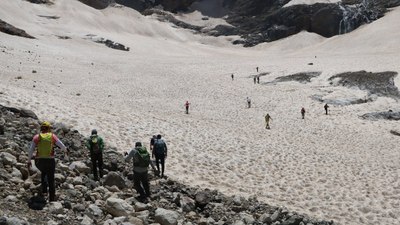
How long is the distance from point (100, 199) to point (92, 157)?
202cm

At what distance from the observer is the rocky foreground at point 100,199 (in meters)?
9.21

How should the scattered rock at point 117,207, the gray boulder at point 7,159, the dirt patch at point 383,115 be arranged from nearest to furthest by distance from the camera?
the scattered rock at point 117,207 < the gray boulder at point 7,159 < the dirt patch at point 383,115

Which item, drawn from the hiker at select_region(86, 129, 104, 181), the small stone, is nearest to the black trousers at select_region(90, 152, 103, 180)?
the hiker at select_region(86, 129, 104, 181)

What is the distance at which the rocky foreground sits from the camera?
9.21 meters

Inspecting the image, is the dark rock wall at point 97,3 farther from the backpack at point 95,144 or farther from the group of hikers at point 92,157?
the backpack at point 95,144

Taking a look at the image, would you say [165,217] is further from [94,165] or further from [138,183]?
[94,165]

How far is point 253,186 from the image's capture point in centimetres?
1655

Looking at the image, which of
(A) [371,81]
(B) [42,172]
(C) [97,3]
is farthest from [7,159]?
(C) [97,3]

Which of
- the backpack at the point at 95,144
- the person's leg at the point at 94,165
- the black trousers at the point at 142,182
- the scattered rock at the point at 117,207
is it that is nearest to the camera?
the scattered rock at the point at 117,207

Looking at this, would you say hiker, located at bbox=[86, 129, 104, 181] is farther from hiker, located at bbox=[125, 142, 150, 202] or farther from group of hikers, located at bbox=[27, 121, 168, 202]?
hiker, located at bbox=[125, 142, 150, 202]

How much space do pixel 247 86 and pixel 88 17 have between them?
73420 mm

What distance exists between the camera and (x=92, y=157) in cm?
1235

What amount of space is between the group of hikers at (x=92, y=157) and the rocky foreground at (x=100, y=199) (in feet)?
0.85

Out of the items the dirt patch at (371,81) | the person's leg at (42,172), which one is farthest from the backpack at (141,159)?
the dirt patch at (371,81)
